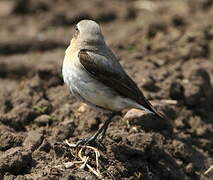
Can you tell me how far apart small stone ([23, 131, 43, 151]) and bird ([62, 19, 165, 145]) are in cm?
47

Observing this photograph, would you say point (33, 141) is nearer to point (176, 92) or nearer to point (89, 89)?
point (89, 89)

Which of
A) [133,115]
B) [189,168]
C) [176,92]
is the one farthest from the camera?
[176,92]

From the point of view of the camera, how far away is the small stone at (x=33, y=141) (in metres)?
6.77

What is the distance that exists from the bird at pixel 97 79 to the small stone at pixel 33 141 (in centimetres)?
47

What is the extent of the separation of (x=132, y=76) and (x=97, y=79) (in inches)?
79.0

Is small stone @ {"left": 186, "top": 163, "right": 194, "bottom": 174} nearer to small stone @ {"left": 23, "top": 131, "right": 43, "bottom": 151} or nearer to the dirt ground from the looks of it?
the dirt ground

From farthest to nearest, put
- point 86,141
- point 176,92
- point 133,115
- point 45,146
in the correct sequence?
1. point 176,92
2. point 133,115
3. point 86,141
4. point 45,146

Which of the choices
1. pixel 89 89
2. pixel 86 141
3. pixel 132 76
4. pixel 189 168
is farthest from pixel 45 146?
pixel 132 76

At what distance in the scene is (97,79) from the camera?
6.99m

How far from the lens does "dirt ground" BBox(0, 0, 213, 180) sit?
22.3ft

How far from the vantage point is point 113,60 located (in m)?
7.20

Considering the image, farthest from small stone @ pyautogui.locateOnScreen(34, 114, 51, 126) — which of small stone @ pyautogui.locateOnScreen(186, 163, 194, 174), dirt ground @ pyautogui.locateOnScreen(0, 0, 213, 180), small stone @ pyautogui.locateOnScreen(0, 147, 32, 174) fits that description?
small stone @ pyautogui.locateOnScreen(186, 163, 194, 174)

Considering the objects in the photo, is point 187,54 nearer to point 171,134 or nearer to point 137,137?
point 171,134

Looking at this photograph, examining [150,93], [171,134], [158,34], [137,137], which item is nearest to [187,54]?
[158,34]
